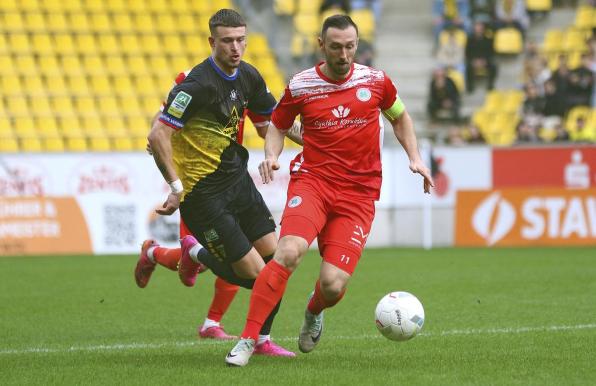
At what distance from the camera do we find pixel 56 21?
72.3 ft

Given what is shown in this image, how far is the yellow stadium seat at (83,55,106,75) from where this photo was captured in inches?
846

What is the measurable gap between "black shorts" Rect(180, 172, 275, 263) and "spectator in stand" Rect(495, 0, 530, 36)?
51.0 ft

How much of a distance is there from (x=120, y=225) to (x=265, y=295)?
36.3 feet

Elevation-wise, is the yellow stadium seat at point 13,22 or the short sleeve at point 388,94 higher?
the yellow stadium seat at point 13,22

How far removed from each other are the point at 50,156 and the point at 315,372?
1163 cm

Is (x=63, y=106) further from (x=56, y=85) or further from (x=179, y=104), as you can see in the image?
(x=179, y=104)

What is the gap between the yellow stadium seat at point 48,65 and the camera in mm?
21234

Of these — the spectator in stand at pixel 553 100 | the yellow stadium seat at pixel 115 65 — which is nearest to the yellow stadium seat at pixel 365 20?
the spectator in stand at pixel 553 100

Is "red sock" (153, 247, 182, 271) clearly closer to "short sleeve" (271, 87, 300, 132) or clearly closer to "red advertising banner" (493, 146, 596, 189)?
"short sleeve" (271, 87, 300, 132)

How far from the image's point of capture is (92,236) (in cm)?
1769

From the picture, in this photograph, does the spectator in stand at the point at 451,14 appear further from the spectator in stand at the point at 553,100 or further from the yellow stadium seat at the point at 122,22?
the yellow stadium seat at the point at 122,22

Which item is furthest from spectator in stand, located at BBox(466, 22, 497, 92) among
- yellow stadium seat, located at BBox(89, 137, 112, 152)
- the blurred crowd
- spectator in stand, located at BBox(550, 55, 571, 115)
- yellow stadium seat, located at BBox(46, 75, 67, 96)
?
yellow stadium seat, located at BBox(46, 75, 67, 96)

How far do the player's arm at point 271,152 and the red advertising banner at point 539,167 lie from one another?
39.1ft

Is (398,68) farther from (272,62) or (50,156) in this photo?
(50,156)
